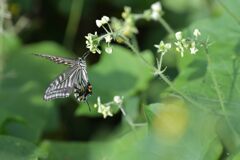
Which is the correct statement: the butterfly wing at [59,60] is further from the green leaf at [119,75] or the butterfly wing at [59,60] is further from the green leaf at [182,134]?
the green leaf at [119,75]

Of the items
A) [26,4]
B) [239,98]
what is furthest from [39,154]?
[26,4]

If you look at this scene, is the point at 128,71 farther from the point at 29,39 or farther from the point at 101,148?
the point at 29,39

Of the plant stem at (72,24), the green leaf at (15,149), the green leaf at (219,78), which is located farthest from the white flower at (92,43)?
the plant stem at (72,24)

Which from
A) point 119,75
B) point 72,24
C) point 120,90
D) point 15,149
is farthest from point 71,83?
point 72,24

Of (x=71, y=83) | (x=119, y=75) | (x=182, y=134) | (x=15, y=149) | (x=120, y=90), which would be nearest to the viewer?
(x=182, y=134)

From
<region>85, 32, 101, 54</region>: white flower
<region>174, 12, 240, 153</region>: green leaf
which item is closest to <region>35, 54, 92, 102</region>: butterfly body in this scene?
<region>85, 32, 101, 54</region>: white flower

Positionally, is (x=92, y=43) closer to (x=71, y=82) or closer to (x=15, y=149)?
(x=71, y=82)

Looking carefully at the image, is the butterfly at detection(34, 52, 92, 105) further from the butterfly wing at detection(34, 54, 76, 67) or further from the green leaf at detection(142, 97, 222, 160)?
the green leaf at detection(142, 97, 222, 160)
